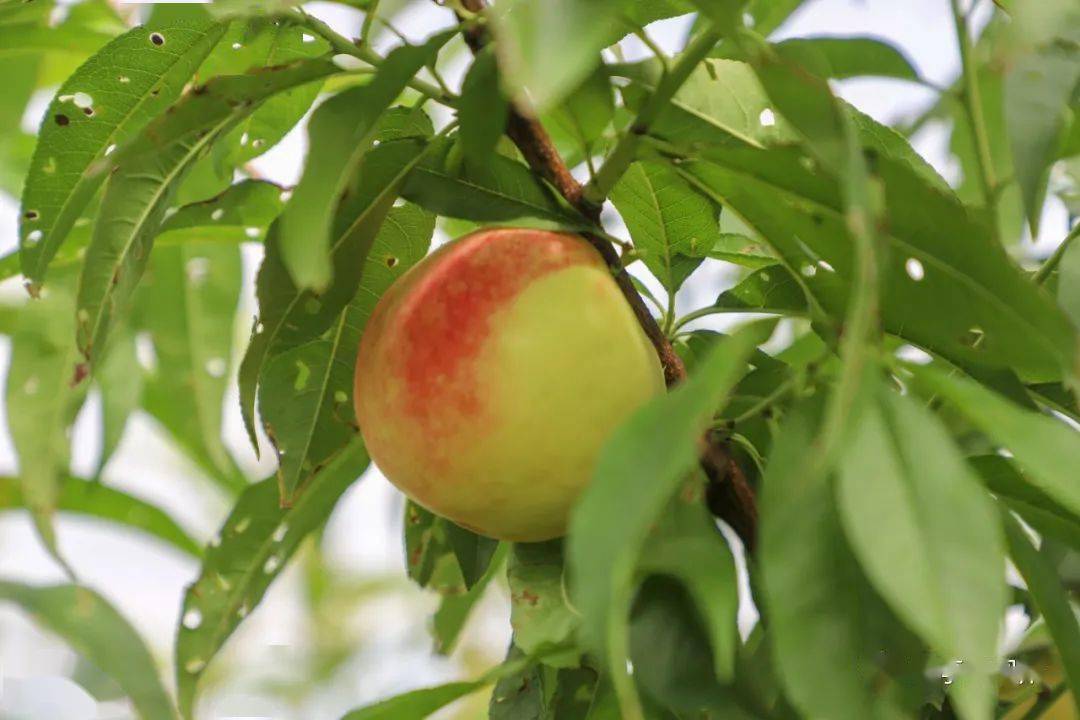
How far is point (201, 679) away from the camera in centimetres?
81

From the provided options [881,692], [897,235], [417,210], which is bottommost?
[881,692]

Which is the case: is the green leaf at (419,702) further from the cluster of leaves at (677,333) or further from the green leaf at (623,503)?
the green leaf at (623,503)

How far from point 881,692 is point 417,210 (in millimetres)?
347

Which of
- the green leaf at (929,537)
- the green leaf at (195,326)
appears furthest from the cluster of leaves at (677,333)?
the green leaf at (195,326)

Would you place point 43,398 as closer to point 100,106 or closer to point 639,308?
point 100,106

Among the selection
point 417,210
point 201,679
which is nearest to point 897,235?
point 417,210

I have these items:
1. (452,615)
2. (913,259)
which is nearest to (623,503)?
(913,259)

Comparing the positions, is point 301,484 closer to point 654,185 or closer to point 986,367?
point 654,185

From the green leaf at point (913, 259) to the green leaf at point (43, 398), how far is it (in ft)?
1.43

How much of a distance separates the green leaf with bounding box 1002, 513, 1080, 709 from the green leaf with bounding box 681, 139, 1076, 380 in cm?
9

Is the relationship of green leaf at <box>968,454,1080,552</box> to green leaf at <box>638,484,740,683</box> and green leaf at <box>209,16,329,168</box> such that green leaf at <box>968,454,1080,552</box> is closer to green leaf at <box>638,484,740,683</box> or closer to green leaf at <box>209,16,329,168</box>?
green leaf at <box>638,484,740,683</box>

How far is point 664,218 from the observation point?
0.66 m

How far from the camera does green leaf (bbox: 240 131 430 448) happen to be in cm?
62

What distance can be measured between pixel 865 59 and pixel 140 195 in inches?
14.2
